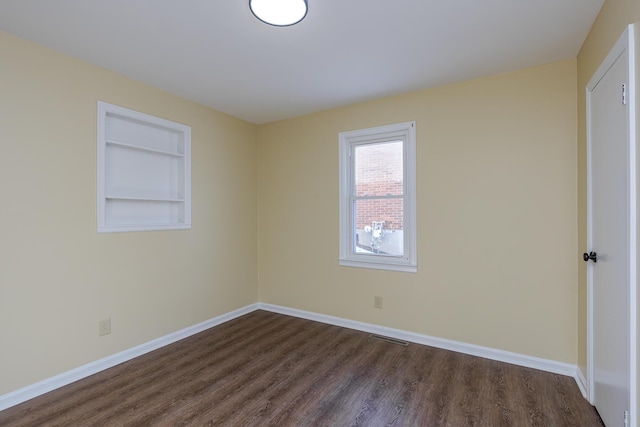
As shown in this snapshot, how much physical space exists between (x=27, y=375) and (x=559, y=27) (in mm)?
4463

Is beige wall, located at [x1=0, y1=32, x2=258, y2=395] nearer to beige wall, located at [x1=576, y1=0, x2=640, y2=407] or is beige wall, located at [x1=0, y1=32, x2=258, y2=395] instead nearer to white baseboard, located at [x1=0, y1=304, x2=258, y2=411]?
white baseboard, located at [x1=0, y1=304, x2=258, y2=411]

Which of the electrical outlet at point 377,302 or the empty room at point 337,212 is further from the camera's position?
the electrical outlet at point 377,302

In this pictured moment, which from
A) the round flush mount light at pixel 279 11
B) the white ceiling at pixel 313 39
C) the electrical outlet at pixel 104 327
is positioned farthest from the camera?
the electrical outlet at pixel 104 327

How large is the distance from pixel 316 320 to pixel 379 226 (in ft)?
4.67

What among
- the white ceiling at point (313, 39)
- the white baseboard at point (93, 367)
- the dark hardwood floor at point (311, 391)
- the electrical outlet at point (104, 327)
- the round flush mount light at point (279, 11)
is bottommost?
the dark hardwood floor at point (311, 391)

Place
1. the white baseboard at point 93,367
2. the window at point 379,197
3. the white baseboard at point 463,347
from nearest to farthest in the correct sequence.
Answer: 1. the white baseboard at point 93,367
2. the white baseboard at point 463,347
3. the window at point 379,197

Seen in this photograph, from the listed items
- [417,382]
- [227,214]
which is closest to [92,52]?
[227,214]

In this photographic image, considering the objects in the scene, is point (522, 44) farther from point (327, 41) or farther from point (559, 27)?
point (327, 41)

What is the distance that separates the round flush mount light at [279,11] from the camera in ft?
5.61

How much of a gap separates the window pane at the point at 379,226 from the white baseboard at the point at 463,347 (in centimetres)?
84

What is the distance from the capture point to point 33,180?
2242 mm

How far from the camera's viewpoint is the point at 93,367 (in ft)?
8.36

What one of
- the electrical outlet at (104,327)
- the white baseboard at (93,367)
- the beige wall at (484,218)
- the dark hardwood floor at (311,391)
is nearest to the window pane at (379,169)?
the beige wall at (484,218)

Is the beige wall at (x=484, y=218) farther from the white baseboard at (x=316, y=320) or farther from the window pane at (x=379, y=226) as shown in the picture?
the window pane at (x=379, y=226)
